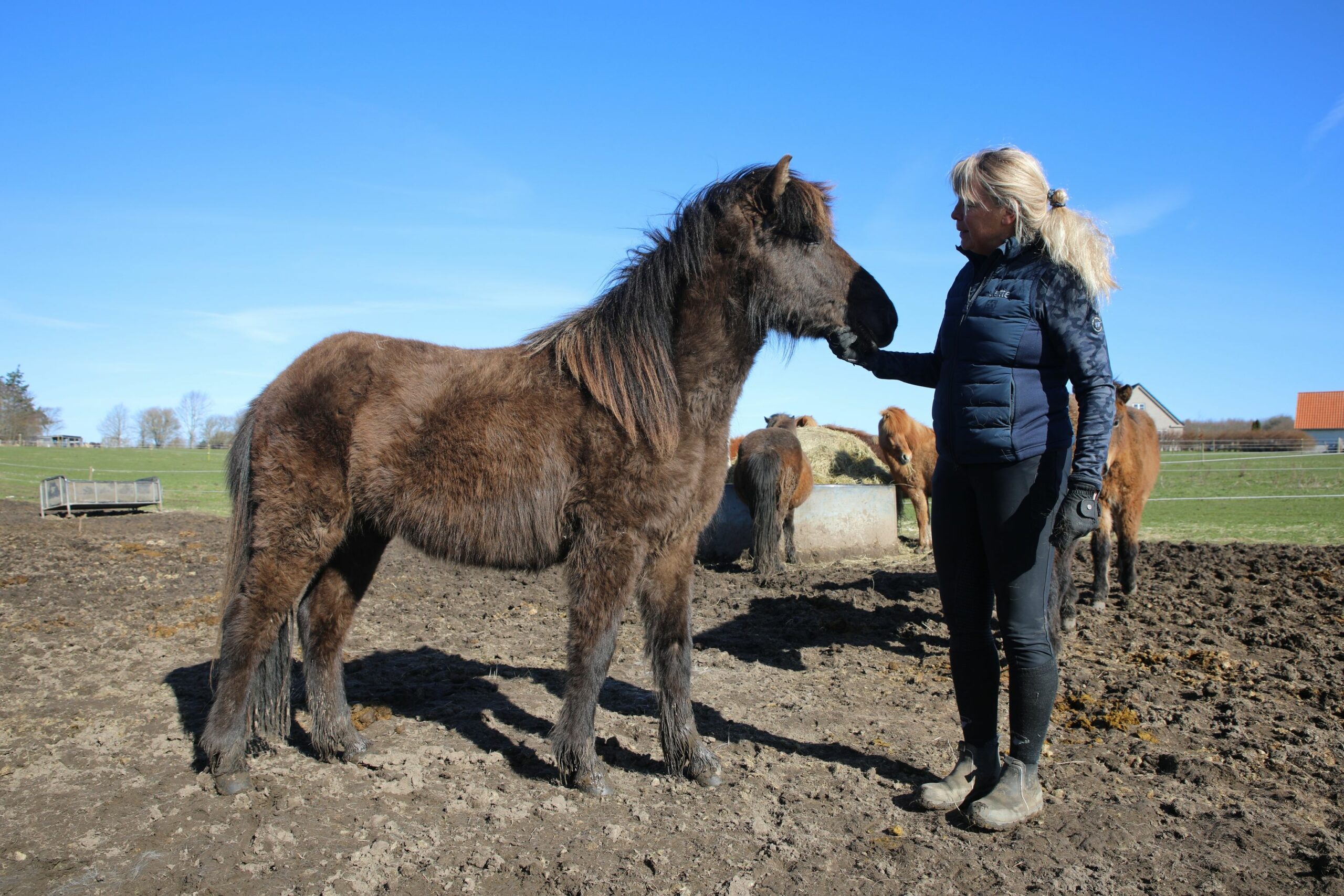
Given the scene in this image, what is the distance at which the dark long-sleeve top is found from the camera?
2785 millimetres

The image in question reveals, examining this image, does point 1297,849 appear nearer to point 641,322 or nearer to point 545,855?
point 545,855

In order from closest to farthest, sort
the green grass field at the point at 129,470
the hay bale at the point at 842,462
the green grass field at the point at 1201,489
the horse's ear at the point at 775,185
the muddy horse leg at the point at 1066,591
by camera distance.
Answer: the horse's ear at the point at 775,185, the muddy horse leg at the point at 1066,591, the green grass field at the point at 1201,489, the hay bale at the point at 842,462, the green grass field at the point at 129,470

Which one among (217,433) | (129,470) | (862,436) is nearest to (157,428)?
(217,433)

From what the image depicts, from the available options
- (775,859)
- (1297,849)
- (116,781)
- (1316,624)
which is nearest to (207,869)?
(116,781)

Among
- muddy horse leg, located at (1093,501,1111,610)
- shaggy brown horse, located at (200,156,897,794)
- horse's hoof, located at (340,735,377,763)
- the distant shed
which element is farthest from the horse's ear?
the distant shed

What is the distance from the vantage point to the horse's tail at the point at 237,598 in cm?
370

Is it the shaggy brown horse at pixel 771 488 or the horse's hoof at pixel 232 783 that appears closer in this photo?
the horse's hoof at pixel 232 783

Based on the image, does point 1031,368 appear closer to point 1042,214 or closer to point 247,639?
point 1042,214

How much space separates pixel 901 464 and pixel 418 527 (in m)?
9.78

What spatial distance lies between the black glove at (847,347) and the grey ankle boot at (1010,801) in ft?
5.73

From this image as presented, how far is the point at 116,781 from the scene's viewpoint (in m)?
3.41

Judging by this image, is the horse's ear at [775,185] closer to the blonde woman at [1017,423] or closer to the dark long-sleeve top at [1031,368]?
the blonde woman at [1017,423]

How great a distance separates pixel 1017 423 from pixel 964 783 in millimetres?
1578

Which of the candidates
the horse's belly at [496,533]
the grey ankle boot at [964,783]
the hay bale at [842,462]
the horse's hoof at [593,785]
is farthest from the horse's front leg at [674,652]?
the hay bale at [842,462]
